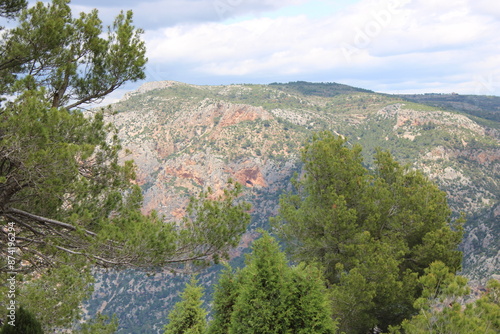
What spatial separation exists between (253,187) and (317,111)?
37242mm

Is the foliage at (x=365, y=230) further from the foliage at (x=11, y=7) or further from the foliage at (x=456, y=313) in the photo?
the foliage at (x=11, y=7)

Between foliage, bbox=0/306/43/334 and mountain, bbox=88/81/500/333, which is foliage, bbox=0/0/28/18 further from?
mountain, bbox=88/81/500/333

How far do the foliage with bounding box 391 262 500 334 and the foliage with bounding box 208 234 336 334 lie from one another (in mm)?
2010

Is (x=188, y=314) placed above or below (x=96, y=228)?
below

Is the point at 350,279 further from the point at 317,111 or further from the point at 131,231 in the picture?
the point at 317,111

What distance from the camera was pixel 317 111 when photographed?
128500mm

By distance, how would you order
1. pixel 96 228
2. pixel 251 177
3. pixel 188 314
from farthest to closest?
pixel 251 177, pixel 188 314, pixel 96 228

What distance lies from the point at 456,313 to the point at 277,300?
143 inches

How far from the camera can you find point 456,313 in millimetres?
7855

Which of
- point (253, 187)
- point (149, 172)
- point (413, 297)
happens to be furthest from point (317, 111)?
point (413, 297)

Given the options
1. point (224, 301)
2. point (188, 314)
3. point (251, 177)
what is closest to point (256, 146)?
point (251, 177)

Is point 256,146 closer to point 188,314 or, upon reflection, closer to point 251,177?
point 251,177

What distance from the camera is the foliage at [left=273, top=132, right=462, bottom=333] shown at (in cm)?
1313

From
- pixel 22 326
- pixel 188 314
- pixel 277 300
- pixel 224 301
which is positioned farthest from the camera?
pixel 188 314
